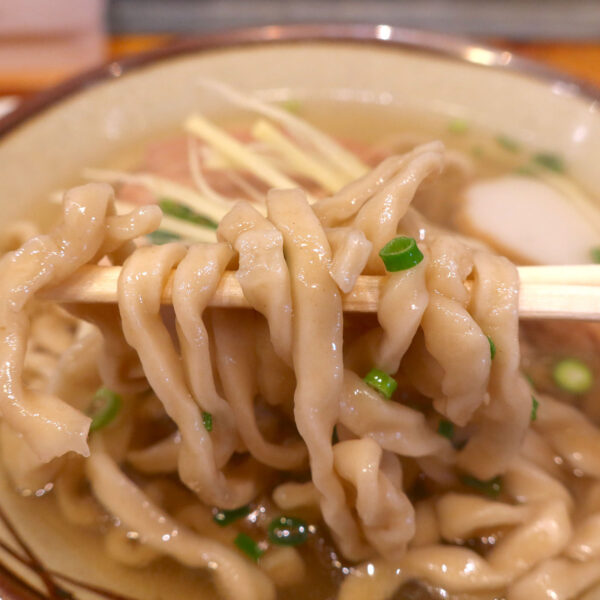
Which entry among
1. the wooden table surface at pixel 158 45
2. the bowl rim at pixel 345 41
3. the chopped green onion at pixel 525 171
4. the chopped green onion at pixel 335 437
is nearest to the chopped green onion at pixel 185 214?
the bowl rim at pixel 345 41

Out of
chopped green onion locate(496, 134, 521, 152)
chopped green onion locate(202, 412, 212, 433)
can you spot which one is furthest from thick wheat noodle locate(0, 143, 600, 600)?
chopped green onion locate(496, 134, 521, 152)

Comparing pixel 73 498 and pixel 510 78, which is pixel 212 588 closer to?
pixel 73 498

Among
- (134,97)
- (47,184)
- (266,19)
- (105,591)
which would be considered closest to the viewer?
(105,591)

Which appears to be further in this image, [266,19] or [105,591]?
[266,19]

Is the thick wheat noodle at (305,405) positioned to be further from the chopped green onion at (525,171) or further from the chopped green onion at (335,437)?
the chopped green onion at (525,171)

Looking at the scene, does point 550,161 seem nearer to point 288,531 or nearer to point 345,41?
point 345,41

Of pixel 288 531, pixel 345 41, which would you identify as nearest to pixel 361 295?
pixel 288 531

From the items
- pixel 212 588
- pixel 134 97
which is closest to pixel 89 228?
pixel 212 588

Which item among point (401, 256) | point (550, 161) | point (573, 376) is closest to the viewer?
point (401, 256)
